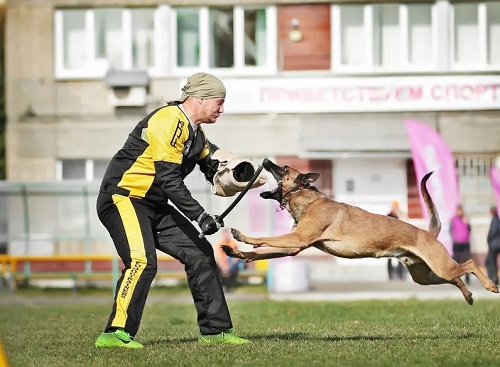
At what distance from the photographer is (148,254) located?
9109 mm

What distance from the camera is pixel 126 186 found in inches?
361

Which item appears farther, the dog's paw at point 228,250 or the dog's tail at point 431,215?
the dog's tail at point 431,215

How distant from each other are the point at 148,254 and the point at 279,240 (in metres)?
1.19

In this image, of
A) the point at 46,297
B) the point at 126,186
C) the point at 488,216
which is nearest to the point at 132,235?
the point at 126,186

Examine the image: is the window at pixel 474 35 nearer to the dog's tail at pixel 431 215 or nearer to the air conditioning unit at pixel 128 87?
the air conditioning unit at pixel 128 87

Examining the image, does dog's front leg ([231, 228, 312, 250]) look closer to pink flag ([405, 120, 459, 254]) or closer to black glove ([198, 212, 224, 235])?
black glove ([198, 212, 224, 235])

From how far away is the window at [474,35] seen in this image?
28.6 m

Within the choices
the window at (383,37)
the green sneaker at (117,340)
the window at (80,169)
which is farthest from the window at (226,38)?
the green sneaker at (117,340)

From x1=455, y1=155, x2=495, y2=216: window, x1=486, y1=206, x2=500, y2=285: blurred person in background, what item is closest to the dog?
x1=486, y1=206, x2=500, y2=285: blurred person in background

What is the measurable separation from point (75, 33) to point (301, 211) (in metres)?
19.5

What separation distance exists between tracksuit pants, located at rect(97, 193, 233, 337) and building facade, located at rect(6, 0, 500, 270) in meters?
18.8

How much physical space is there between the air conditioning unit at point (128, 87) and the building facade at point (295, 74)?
0.03 m

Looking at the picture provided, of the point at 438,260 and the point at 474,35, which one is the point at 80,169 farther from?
the point at 438,260

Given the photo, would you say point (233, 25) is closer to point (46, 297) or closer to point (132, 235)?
point (46, 297)
